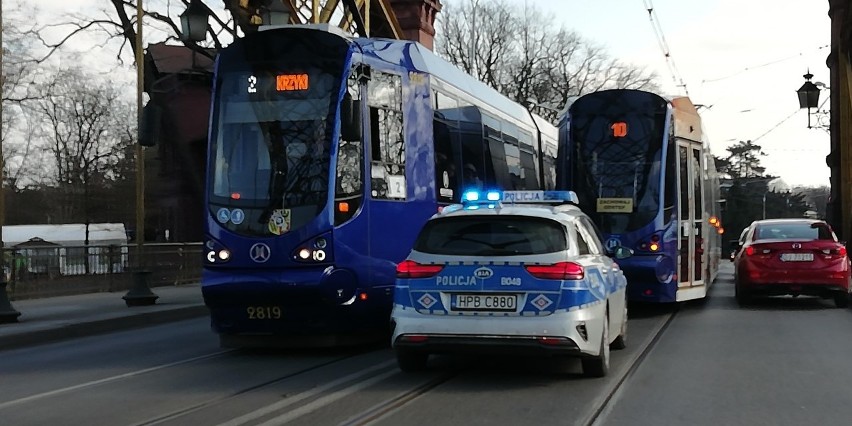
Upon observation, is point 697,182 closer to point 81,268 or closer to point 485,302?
point 485,302

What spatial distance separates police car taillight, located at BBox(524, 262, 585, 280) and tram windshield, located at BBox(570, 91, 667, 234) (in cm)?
677

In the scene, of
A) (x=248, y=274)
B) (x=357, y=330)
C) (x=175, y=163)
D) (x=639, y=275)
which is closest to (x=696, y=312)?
(x=639, y=275)

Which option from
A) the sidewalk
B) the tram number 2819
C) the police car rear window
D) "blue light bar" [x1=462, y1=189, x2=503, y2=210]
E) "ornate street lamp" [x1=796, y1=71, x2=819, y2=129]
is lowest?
the sidewalk

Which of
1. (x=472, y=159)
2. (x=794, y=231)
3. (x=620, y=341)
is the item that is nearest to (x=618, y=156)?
(x=472, y=159)

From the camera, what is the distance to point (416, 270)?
844 centimetres

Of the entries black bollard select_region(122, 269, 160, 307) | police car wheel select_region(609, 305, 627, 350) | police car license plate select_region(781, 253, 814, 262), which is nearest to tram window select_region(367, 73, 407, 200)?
police car wheel select_region(609, 305, 627, 350)

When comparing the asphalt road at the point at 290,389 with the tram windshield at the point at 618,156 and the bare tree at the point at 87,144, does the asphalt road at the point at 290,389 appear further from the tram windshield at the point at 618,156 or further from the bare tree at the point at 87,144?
the bare tree at the point at 87,144

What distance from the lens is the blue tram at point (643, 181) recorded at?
14523 mm

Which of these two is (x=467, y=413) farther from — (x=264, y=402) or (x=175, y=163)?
(x=175, y=163)

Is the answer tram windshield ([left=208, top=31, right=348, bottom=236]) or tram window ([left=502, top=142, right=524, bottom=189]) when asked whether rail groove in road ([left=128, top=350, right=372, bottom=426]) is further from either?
tram window ([left=502, top=142, right=524, bottom=189])

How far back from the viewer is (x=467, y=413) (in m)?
7.06

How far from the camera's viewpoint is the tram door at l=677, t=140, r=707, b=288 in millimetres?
15008

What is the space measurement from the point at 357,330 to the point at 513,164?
22.5ft

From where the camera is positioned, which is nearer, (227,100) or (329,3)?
(227,100)
